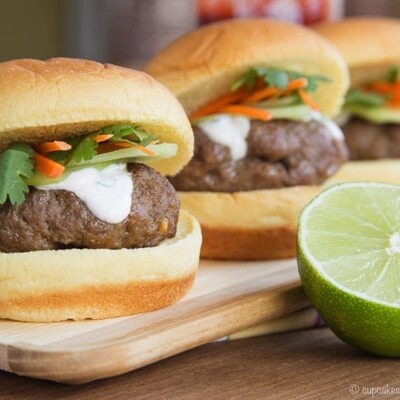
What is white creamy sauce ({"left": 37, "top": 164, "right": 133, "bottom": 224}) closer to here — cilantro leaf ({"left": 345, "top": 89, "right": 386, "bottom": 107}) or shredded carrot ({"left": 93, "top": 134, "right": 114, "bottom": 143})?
shredded carrot ({"left": 93, "top": 134, "right": 114, "bottom": 143})

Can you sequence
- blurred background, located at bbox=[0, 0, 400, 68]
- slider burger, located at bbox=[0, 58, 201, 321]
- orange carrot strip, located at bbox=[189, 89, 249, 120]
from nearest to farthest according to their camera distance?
1. slider burger, located at bbox=[0, 58, 201, 321]
2. orange carrot strip, located at bbox=[189, 89, 249, 120]
3. blurred background, located at bbox=[0, 0, 400, 68]

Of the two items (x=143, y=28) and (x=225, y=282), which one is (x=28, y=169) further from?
(x=143, y=28)

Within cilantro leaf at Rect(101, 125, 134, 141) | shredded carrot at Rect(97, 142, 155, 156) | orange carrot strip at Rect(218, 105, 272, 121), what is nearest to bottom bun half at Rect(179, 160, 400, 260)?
orange carrot strip at Rect(218, 105, 272, 121)

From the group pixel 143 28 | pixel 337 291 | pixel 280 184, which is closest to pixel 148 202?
pixel 337 291

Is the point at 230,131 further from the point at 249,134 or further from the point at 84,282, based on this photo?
the point at 84,282

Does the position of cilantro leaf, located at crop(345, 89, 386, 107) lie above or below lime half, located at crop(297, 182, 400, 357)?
below

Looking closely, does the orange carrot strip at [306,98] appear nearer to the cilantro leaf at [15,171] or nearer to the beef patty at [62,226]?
the beef patty at [62,226]

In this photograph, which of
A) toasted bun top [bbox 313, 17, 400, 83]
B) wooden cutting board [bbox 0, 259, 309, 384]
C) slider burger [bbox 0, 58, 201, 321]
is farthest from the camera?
toasted bun top [bbox 313, 17, 400, 83]
